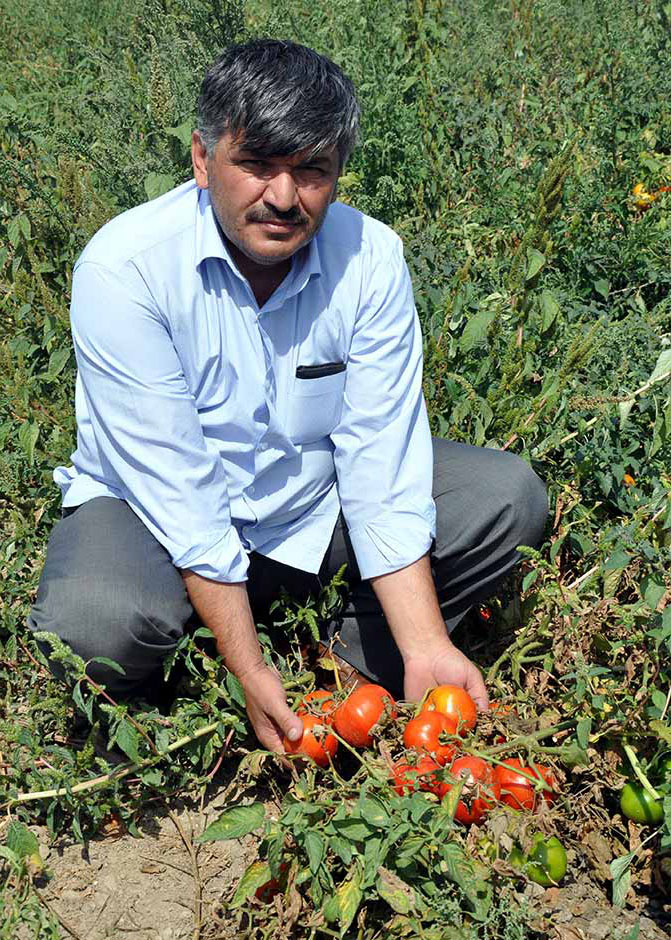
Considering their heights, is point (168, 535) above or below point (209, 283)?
below

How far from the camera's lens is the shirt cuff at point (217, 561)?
2234 mm

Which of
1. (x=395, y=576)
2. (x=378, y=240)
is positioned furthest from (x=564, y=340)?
(x=395, y=576)

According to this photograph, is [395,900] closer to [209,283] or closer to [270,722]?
[270,722]

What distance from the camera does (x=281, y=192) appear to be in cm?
209

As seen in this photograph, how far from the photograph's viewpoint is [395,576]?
7.82ft

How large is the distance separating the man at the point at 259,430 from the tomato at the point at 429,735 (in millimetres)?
219

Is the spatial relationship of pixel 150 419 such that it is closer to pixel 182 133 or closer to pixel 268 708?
pixel 268 708

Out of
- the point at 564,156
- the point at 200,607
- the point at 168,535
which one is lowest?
the point at 200,607

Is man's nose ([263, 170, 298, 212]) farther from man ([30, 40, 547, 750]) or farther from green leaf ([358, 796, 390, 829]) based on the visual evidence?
green leaf ([358, 796, 390, 829])

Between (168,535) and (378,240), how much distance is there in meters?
0.86

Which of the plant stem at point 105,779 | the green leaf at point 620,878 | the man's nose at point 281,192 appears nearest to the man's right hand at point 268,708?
the plant stem at point 105,779

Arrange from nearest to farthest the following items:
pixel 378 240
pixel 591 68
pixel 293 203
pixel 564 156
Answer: pixel 293 203 → pixel 378 240 → pixel 564 156 → pixel 591 68

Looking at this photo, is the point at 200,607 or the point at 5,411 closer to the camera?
the point at 200,607

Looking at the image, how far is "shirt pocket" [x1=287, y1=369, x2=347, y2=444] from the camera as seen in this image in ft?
7.88
